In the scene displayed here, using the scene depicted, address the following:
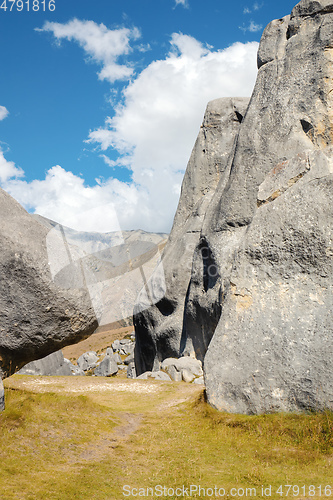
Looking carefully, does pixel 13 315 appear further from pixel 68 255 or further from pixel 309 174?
pixel 309 174

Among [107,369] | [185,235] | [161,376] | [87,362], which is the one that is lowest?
[87,362]

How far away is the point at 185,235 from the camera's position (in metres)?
19.0

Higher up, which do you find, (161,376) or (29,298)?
(29,298)

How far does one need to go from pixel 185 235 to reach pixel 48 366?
27.0 feet

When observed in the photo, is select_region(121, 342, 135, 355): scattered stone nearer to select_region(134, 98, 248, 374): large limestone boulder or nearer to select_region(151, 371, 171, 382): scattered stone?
select_region(134, 98, 248, 374): large limestone boulder

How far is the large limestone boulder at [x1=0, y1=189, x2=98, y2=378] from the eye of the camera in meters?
6.87

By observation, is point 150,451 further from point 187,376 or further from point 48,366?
point 48,366

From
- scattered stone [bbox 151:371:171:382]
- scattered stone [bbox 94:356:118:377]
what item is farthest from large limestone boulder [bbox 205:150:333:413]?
scattered stone [bbox 94:356:118:377]

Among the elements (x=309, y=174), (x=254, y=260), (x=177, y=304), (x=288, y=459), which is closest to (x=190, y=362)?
(x=177, y=304)

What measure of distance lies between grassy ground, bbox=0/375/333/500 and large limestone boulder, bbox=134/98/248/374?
9.29m

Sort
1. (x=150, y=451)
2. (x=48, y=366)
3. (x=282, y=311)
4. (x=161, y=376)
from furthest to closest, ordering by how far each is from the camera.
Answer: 1. (x=48, y=366)
2. (x=161, y=376)
3. (x=282, y=311)
4. (x=150, y=451)

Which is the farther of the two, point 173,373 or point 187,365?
point 187,365

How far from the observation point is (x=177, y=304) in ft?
59.0

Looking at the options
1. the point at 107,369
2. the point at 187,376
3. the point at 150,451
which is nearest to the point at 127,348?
the point at 107,369
